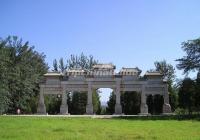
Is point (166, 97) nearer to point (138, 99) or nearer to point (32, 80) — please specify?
point (138, 99)

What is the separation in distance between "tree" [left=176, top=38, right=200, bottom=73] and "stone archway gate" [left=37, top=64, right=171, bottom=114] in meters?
9.01

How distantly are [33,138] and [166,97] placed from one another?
131ft

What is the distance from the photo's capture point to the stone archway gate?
54.2 metres

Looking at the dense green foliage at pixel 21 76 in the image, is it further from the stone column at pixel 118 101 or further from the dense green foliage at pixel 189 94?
the dense green foliage at pixel 189 94

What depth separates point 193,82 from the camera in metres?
49.8

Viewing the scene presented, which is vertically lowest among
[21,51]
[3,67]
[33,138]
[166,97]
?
[33,138]

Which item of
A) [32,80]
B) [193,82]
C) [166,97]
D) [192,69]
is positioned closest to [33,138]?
[192,69]

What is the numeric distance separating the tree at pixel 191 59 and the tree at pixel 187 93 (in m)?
4.58

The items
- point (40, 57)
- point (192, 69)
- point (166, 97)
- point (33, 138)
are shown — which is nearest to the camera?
point (33, 138)

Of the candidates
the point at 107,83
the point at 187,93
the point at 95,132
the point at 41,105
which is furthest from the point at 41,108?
the point at 95,132

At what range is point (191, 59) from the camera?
4591cm

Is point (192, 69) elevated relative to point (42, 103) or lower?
elevated

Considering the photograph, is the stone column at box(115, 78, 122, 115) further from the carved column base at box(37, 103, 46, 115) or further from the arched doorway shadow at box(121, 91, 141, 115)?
the carved column base at box(37, 103, 46, 115)

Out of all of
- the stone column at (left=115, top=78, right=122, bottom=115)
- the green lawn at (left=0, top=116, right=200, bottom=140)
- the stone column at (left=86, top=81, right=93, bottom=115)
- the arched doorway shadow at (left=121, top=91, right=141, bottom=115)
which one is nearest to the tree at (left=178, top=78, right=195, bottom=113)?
the stone column at (left=115, top=78, right=122, bottom=115)
